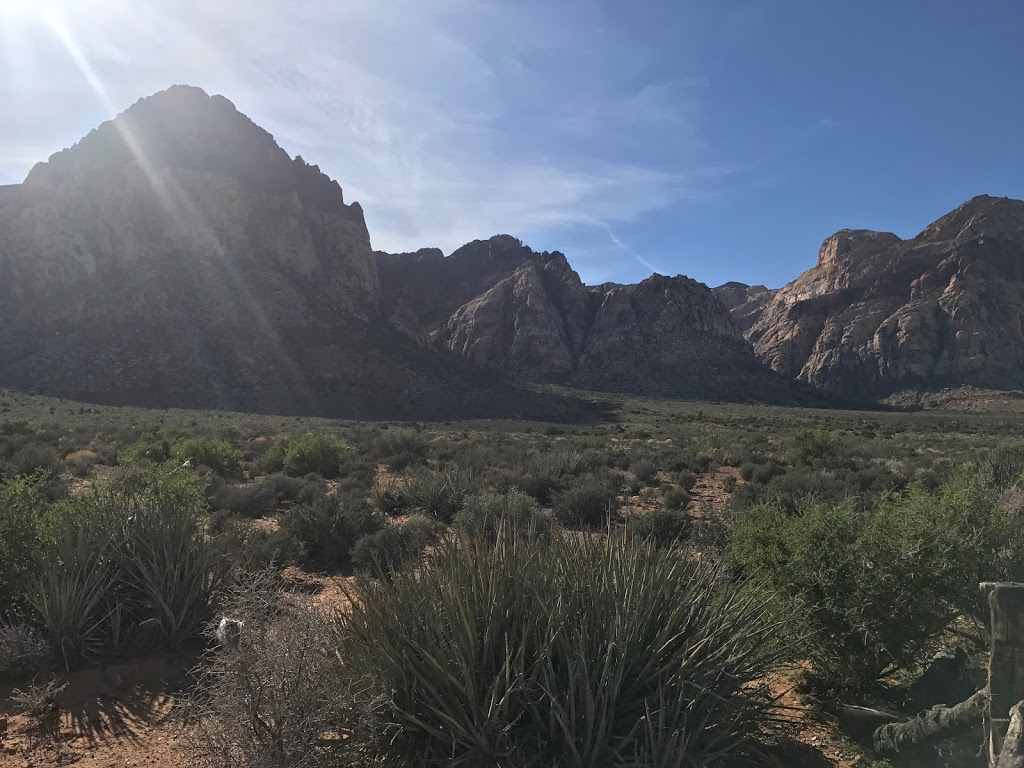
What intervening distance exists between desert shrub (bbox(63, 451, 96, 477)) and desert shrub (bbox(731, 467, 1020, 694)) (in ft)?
54.8

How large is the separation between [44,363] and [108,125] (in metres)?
36.9

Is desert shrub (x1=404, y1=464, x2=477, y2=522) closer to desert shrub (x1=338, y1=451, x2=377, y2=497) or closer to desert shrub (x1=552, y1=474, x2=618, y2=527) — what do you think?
desert shrub (x1=338, y1=451, x2=377, y2=497)

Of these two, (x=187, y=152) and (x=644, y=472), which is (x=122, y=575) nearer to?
(x=644, y=472)

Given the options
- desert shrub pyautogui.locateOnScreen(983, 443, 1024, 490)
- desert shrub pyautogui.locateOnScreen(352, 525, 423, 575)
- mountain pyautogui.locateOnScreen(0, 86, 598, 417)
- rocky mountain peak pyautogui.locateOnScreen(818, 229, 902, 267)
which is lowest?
desert shrub pyautogui.locateOnScreen(352, 525, 423, 575)

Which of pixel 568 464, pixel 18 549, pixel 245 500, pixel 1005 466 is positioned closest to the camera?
pixel 18 549

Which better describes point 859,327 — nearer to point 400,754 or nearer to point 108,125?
point 108,125

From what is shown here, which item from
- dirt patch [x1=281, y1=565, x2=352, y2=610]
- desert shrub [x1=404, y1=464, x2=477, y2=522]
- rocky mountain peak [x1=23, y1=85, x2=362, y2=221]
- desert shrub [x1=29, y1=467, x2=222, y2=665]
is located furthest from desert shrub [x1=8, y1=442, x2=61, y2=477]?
rocky mountain peak [x1=23, y1=85, x2=362, y2=221]

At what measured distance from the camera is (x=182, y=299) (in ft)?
187

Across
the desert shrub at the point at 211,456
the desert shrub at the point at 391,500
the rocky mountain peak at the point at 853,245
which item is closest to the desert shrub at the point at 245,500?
the desert shrub at the point at 391,500

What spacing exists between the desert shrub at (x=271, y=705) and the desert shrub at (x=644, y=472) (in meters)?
13.6

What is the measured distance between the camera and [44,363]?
163 feet

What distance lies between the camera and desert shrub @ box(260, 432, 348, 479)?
17219mm

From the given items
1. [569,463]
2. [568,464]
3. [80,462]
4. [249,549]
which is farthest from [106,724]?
[80,462]

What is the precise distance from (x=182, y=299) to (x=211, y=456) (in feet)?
155
